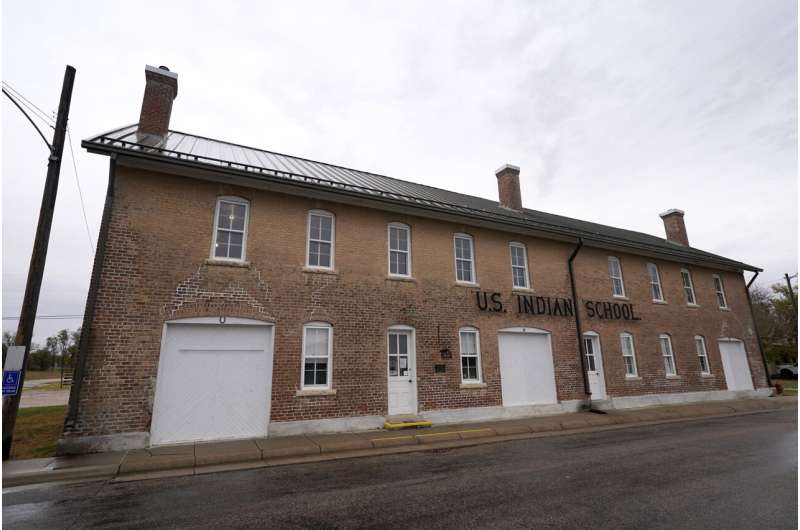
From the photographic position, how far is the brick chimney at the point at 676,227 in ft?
77.7

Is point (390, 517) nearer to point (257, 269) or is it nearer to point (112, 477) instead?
point (112, 477)

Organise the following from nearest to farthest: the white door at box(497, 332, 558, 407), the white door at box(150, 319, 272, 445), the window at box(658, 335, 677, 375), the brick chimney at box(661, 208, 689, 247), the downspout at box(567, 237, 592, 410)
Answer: the white door at box(150, 319, 272, 445) < the white door at box(497, 332, 558, 407) < the downspout at box(567, 237, 592, 410) < the window at box(658, 335, 677, 375) < the brick chimney at box(661, 208, 689, 247)

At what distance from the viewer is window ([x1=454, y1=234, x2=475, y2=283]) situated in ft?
43.9

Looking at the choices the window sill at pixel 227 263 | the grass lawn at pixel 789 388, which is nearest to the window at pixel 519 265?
the window sill at pixel 227 263

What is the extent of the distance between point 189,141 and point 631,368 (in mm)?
18463

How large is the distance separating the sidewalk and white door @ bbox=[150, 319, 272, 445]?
0.42 metres

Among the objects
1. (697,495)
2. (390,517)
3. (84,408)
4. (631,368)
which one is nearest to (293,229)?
(84,408)

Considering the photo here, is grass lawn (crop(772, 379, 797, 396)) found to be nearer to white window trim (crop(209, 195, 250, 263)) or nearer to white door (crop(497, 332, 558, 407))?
white door (crop(497, 332, 558, 407))

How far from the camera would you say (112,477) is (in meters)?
6.68

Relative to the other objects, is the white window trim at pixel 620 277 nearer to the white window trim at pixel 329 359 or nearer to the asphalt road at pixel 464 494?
the asphalt road at pixel 464 494

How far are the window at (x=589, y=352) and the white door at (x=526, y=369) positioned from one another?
1.89 meters

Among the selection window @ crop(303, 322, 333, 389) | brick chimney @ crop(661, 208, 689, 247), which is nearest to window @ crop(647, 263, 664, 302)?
brick chimney @ crop(661, 208, 689, 247)

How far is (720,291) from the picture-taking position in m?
20.4

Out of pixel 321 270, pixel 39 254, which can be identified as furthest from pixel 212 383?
pixel 39 254
